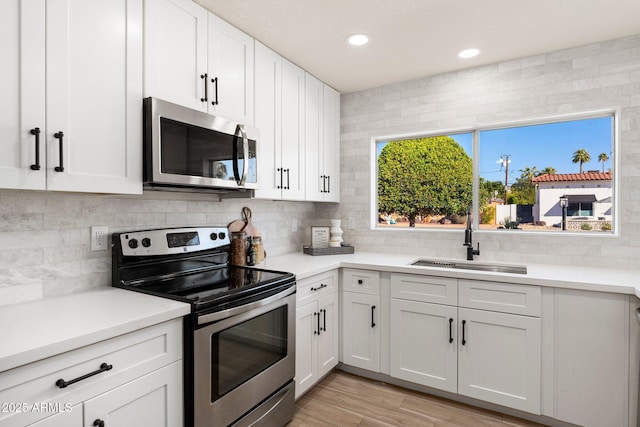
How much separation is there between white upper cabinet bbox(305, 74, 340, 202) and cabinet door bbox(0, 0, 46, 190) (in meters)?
1.87

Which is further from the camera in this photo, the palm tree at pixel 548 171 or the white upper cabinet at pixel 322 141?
the white upper cabinet at pixel 322 141

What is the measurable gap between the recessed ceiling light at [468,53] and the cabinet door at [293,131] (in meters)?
1.21

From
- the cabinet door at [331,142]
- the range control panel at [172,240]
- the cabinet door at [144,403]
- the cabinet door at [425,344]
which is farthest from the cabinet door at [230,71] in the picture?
the cabinet door at [425,344]

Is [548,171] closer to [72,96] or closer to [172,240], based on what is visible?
[172,240]

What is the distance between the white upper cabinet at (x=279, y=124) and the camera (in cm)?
241

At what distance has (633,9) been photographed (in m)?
2.02

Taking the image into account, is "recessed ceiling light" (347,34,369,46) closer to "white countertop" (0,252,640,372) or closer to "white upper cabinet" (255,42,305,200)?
"white upper cabinet" (255,42,305,200)

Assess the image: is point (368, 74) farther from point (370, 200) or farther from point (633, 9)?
point (633, 9)

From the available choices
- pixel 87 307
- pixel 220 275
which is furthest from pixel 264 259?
pixel 87 307

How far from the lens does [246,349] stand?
5.76 feet

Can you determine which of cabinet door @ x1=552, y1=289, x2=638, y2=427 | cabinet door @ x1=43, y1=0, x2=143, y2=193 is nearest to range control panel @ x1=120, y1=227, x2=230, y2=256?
cabinet door @ x1=43, y1=0, x2=143, y2=193

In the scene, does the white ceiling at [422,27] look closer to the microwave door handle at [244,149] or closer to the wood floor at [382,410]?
the microwave door handle at [244,149]

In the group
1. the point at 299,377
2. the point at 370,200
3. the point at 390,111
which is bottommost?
the point at 299,377

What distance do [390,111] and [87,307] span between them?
272cm
